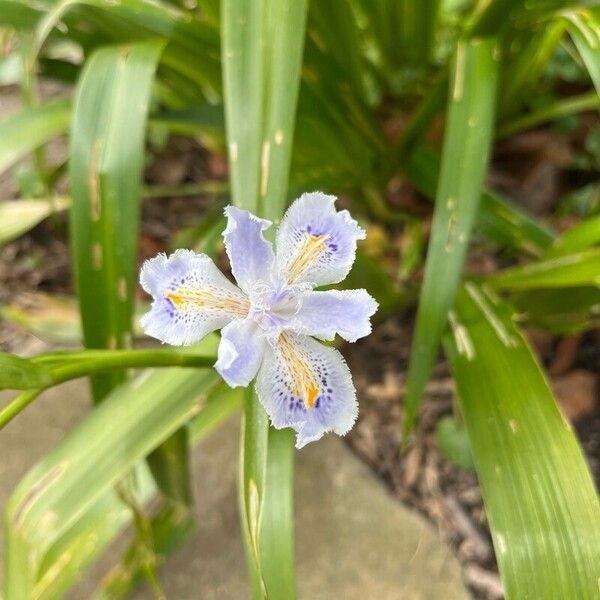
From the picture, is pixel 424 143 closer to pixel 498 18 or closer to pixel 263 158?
pixel 498 18

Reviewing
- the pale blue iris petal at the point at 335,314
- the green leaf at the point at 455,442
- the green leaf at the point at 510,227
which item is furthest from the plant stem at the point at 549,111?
the pale blue iris petal at the point at 335,314

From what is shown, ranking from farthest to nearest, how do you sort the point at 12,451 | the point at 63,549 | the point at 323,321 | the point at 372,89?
the point at 372,89, the point at 12,451, the point at 63,549, the point at 323,321

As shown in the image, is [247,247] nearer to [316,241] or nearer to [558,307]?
[316,241]

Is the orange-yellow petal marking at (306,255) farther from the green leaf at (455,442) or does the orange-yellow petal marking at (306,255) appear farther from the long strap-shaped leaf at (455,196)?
the green leaf at (455,442)

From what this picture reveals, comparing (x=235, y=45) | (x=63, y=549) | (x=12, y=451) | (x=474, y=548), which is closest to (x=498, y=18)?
(x=235, y=45)

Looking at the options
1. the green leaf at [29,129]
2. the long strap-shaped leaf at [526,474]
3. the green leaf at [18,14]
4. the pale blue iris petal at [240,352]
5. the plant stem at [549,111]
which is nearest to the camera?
the pale blue iris petal at [240,352]

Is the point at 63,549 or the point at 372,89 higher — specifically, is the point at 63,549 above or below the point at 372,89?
below

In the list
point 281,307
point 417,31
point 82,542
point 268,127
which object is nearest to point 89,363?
point 281,307

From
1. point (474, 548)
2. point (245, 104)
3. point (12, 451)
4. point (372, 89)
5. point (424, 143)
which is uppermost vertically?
point (372, 89)
